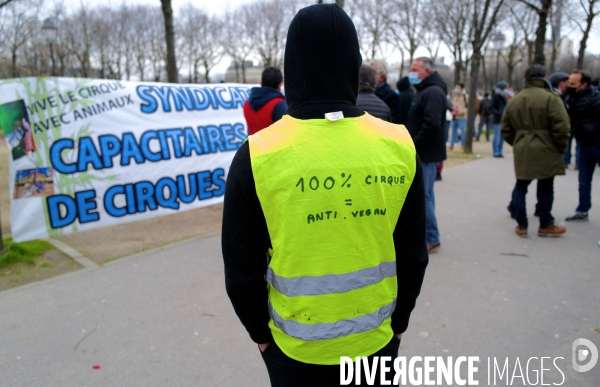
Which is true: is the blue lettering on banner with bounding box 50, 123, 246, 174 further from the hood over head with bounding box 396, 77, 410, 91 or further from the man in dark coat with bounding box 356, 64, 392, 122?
the hood over head with bounding box 396, 77, 410, 91

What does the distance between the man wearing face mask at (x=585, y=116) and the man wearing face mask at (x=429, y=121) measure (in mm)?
2092

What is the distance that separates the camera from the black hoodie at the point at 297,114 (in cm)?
146

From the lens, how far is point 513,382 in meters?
2.83

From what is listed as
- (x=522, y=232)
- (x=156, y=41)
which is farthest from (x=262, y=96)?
(x=156, y=41)

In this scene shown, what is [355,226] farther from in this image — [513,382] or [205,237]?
[205,237]

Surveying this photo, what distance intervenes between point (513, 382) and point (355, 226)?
207 cm

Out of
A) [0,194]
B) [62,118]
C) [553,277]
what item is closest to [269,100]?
[62,118]

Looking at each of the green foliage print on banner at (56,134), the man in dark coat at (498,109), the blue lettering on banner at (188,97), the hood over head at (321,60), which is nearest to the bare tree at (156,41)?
the man in dark coat at (498,109)

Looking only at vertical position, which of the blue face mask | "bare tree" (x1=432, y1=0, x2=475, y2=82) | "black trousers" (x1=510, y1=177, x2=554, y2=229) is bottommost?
"black trousers" (x1=510, y1=177, x2=554, y2=229)

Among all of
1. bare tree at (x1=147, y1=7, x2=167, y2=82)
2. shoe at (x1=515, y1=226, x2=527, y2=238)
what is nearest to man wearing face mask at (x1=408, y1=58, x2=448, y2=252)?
shoe at (x1=515, y1=226, x2=527, y2=238)

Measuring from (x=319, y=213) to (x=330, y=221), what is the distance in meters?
0.05

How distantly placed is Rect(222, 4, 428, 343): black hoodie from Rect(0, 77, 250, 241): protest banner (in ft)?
14.1

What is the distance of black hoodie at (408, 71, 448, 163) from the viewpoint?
461 centimetres

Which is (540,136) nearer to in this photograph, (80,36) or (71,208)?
(71,208)
